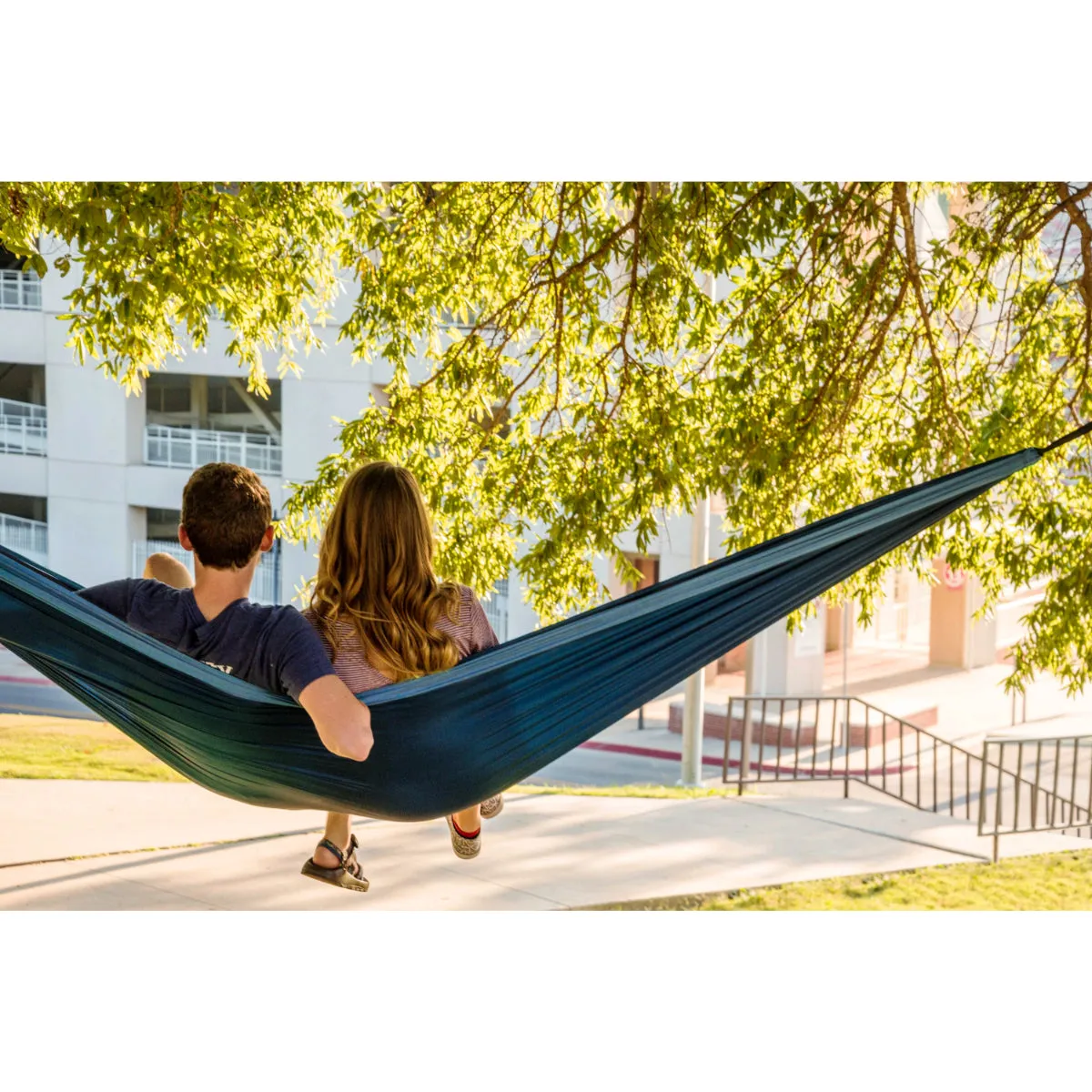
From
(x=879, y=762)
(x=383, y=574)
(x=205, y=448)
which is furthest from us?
(x=205, y=448)

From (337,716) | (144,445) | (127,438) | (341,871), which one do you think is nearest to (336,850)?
(341,871)

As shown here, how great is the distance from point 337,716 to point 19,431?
6149mm

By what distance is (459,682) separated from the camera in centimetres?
167

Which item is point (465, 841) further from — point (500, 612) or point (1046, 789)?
point (500, 612)

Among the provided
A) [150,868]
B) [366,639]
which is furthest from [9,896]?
[366,639]

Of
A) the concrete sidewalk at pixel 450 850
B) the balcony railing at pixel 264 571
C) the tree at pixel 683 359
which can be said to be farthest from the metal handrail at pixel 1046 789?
the balcony railing at pixel 264 571

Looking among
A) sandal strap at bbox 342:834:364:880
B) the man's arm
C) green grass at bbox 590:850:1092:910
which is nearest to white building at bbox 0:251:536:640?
green grass at bbox 590:850:1092:910

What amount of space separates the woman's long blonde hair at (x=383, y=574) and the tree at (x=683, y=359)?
1.34 metres

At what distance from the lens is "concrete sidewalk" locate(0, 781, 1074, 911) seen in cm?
315

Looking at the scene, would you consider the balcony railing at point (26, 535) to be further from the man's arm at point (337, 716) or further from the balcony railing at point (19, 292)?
the man's arm at point (337, 716)

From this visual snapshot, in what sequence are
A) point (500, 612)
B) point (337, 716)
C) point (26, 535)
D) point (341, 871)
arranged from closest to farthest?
point (337, 716)
point (341, 871)
point (26, 535)
point (500, 612)

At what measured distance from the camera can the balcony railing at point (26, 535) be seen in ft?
21.1

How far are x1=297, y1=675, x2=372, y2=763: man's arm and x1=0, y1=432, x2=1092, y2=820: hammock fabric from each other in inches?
3.9
